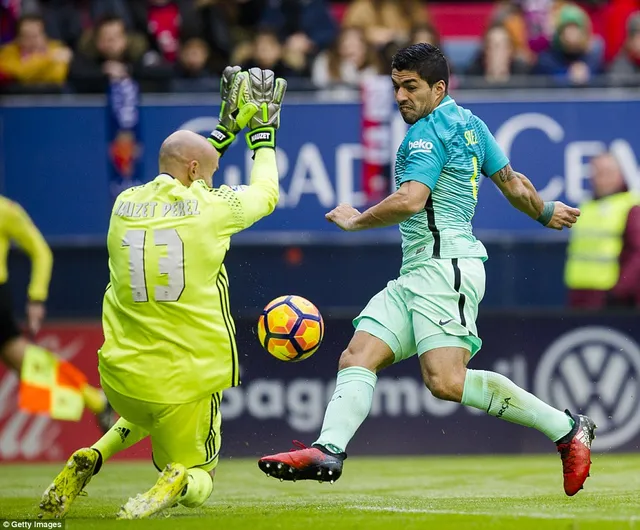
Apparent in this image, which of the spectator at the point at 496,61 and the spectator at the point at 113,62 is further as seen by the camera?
the spectator at the point at 496,61

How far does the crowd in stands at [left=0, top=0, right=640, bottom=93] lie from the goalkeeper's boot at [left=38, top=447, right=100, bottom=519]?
7.08 metres

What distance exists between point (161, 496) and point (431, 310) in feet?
5.67

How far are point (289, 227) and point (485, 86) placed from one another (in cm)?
251

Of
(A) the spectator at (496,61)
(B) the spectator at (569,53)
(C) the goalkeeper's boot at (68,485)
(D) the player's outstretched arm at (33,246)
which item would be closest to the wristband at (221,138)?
(C) the goalkeeper's boot at (68,485)

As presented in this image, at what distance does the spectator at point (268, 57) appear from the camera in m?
14.0

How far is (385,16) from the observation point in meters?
15.2

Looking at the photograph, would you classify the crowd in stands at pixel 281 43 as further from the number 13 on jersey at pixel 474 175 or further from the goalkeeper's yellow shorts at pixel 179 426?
the goalkeeper's yellow shorts at pixel 179 426

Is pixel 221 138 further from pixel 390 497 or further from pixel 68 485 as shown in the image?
pixel 390 497

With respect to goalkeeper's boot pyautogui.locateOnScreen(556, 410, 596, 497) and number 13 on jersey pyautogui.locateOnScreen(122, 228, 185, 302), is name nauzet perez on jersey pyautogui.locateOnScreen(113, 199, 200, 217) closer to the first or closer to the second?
number 13 on jersey pyautogui.locateOnScreen(122, 228, 185, 302)

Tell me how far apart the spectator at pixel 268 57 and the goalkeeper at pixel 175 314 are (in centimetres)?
711

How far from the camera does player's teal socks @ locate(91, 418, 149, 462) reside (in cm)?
734

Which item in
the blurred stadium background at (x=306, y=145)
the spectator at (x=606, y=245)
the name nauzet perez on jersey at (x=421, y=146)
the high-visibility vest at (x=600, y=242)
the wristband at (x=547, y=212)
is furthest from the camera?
the high-visibility vest at (x=600, y=242)

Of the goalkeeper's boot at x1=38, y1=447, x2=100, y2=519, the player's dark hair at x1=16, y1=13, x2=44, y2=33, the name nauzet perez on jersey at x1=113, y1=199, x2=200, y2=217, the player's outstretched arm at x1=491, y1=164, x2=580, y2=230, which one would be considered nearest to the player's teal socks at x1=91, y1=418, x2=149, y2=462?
the goalkeeper's boot at x1=38, y1=447, x2=100, y2=519

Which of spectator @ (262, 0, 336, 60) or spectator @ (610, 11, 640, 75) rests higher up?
spectator @ (262, 0, 336, 60)
